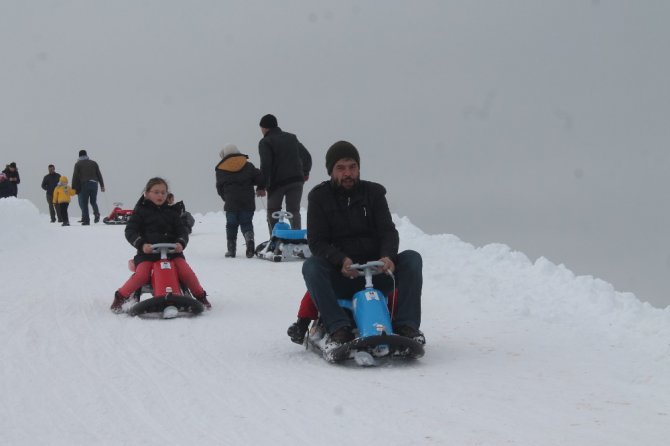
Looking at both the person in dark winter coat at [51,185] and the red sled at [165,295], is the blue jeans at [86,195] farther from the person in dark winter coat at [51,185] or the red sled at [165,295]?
the red sled at [165,295]

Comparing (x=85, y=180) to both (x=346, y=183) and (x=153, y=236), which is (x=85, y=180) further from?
(x=346, y=183)

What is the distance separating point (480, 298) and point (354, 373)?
359cm

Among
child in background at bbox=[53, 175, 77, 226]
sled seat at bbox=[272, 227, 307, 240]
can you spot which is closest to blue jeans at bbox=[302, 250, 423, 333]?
sled seat at bbox=[272, 227, 307, 240]

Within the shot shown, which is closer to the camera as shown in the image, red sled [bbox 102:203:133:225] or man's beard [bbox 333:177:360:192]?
man's beard [bbox 333:177:360:192]

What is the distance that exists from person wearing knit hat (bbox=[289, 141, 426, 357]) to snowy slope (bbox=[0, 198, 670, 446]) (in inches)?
17.8

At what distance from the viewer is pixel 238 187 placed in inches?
511

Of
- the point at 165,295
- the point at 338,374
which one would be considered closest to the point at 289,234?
the point at 165,295

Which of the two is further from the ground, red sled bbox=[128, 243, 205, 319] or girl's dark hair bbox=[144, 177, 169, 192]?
girl's dark hair bbox=[144, 177, 169, 192]

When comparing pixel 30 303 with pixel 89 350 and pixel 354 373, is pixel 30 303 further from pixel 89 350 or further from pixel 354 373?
pixel 354 373

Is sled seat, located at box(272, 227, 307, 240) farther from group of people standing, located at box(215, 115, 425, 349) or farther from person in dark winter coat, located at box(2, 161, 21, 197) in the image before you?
person in dark winter coat, located at box(2, 161, 21, 197)

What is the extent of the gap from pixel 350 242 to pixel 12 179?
2431 cm

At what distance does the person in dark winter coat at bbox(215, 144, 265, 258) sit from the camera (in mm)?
12961

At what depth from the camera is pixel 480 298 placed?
8.88 metres

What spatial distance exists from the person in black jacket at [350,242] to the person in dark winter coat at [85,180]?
17.1m
